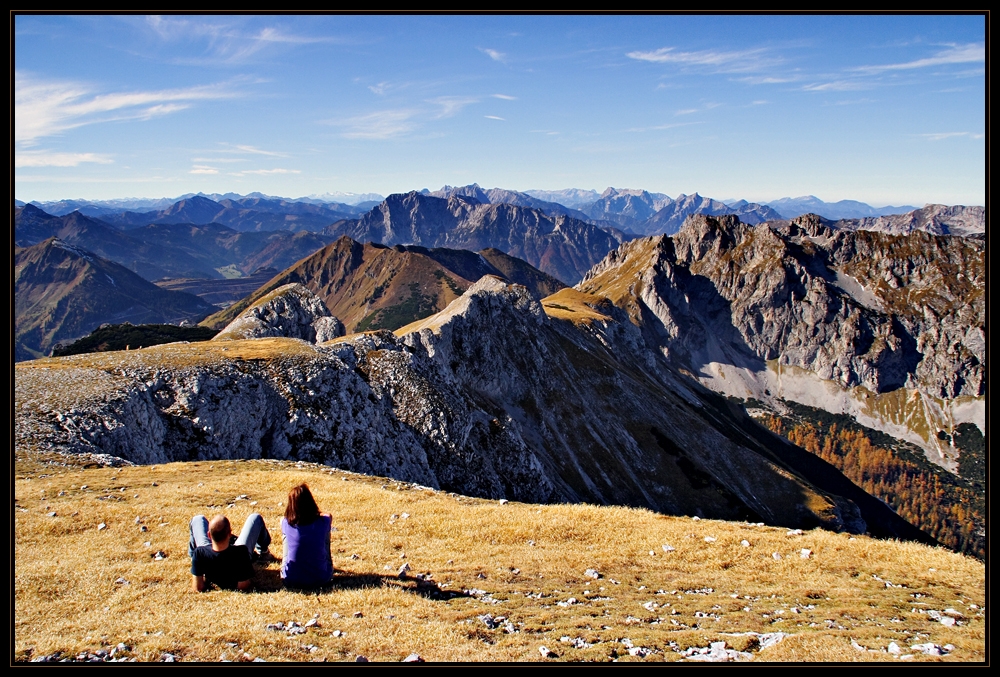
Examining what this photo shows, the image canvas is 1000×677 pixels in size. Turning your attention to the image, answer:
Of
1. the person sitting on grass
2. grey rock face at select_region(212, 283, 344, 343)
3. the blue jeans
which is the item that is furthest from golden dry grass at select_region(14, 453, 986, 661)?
grey rock face at select_region(212, 283, 344, 343)

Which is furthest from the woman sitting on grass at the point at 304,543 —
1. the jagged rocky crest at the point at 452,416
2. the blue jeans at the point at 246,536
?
the jagged rocky crest at the point at 452,416

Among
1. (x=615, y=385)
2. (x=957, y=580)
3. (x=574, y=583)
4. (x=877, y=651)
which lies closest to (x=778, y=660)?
(x=877, y=651)

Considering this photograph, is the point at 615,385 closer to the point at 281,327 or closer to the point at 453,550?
the point at 281,327

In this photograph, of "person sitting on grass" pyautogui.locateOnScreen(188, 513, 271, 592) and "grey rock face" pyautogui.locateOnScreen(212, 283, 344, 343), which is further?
Result: "grey rock face" pyautogui.locateOnScreen(212, 283, 344, 343)

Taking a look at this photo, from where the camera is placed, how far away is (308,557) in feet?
50.2

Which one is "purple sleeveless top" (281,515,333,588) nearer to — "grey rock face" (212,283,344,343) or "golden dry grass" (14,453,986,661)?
"golden dry grass" (14,453,986,661)

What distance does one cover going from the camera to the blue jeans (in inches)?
605

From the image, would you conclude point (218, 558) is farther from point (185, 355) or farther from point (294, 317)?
point (294, 317)

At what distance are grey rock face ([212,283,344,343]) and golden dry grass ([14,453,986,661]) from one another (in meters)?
82.3

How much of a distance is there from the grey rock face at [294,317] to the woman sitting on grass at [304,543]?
91414mm

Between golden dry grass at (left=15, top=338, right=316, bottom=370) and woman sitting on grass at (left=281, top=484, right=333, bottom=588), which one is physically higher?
golden dry grass at (left=15, top=338, right=316, bottom=370)

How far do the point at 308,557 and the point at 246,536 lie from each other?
2485 mm

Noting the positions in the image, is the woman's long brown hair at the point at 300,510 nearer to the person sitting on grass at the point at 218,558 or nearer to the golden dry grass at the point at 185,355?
the person sitting on grass at the point at 218,558
